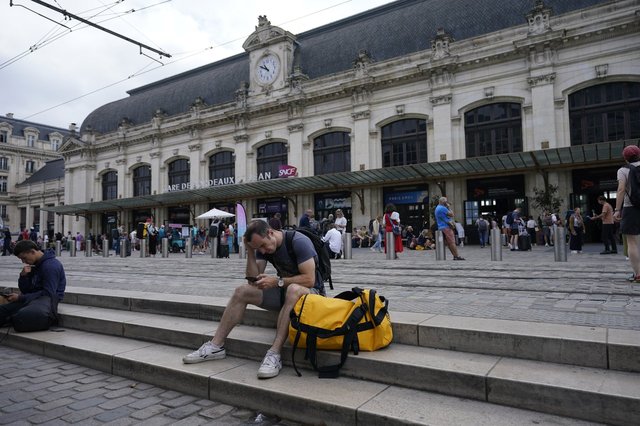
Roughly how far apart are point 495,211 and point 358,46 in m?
14.0

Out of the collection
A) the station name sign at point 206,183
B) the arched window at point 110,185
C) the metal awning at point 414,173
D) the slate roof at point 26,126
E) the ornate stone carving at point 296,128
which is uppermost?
the slate roof at point 26,126

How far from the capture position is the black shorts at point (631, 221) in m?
5.79

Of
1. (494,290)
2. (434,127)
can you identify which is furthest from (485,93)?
(494,290)

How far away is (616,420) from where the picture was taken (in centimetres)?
258

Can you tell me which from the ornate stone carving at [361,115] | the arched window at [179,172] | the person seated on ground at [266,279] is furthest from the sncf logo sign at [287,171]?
the person seated on ground at [266,279]

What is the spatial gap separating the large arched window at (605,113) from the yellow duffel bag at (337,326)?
2108 centimetres

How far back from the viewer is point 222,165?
33.4 m

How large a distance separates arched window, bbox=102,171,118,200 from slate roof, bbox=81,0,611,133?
480cm

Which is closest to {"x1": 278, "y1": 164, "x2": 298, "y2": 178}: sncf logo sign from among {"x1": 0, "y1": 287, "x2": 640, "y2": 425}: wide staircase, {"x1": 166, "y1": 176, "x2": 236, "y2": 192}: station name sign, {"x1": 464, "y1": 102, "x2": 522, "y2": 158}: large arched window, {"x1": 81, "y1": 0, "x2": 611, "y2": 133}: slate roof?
{"x1": 166, "y1": 176, "x2": 236, "y2": 192}: station name sign

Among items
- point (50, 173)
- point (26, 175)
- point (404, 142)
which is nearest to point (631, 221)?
point (404, 142)

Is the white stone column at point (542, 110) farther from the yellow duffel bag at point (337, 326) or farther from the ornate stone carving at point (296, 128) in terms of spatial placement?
the yellow duffel bag at point (337, 326)

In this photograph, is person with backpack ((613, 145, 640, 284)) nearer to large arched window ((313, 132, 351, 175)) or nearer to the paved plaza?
the paved plaza

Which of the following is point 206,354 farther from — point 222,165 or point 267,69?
point 222,165

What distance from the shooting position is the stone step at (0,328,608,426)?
270 cm
